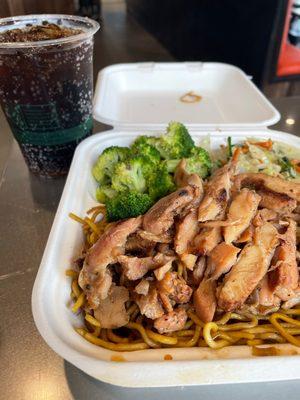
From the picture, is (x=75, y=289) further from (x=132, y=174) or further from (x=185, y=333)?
(x=132, y=174)

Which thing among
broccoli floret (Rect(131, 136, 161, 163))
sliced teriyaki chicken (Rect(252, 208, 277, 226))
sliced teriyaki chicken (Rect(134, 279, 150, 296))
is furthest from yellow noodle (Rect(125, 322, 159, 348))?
broccoli floret (Rect(131, 136, 161, 163))

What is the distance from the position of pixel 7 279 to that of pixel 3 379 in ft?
1.30

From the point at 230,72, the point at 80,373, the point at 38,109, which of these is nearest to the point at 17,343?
the point at 80,373

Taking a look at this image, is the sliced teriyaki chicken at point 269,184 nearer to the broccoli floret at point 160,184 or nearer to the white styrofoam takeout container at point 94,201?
the broccoli floret at point 160,184

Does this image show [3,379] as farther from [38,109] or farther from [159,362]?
[38,109]

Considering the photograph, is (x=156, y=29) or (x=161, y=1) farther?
(x=156, y=29)

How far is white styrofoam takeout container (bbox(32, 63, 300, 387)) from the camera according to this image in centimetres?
85

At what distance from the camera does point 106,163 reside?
1.51m

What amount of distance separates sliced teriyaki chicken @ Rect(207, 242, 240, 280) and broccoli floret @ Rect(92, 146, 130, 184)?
2.09ft

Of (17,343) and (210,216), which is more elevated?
(210,216)

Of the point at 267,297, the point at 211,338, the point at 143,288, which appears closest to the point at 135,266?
the point at 143,288

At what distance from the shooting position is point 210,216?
113 cm

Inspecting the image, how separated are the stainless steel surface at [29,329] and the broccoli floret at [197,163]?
0.59 metres

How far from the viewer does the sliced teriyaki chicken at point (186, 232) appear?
1.08m
